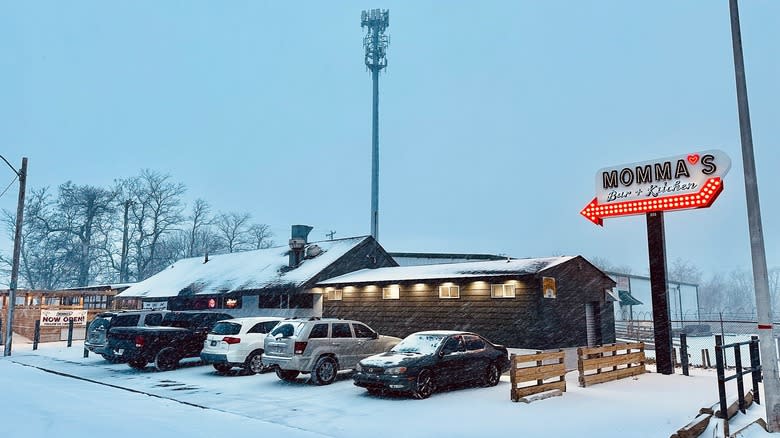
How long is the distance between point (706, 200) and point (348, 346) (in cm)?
1113

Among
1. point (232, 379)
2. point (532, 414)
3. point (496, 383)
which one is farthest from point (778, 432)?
point (232, 379)

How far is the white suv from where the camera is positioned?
55.4 ft

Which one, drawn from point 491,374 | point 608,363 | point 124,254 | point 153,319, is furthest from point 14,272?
point 124,254

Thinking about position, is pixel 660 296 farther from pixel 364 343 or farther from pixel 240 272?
pixel 240 272

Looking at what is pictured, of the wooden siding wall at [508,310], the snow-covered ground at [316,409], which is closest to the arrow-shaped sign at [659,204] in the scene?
the wooden siding wall at [508,310]

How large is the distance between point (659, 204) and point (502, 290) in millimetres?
6492

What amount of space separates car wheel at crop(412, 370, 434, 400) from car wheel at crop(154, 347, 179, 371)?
961 cm

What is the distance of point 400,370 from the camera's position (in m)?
12.8

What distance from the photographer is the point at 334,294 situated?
27719 mm

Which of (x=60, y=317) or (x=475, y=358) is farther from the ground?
(x=60, y=317)

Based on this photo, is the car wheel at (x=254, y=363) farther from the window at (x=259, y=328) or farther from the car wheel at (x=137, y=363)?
the car wheel at (x=137, y=363)

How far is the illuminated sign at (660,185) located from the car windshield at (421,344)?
7646 millimetres

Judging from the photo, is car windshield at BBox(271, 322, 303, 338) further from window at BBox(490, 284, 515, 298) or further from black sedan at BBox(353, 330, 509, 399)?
window at BBox(490, 284, 515, 298)

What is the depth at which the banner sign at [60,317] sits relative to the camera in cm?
2953
